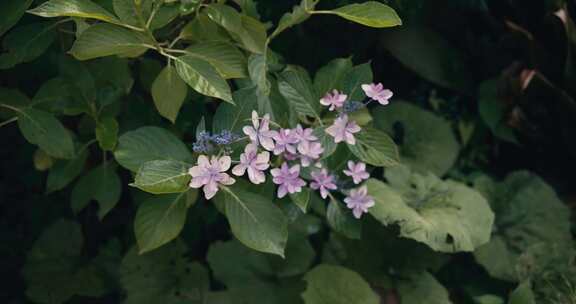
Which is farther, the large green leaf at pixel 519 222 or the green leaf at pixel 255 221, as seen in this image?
the large green leaf at pixel 519 222

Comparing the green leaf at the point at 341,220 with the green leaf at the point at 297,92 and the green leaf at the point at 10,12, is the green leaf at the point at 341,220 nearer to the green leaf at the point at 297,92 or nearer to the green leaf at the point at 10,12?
the green leaf at the point at 297,92

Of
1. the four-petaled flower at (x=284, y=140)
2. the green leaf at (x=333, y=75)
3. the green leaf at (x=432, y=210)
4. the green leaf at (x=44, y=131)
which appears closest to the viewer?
the four-petaled flower at (x=284, y=140)

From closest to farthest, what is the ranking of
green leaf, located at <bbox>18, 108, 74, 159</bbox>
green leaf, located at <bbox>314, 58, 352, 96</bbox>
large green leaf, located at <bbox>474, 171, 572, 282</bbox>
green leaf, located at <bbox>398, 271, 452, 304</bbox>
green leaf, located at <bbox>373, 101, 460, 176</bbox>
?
green leaf, located at <bbox>18, 108, 74, 159</bbox> < green leaf, located at <bbox>314, 58, 352, 96</bbox> < green leaf, located at <bbox>398, 271, 452, 304</bbox> < large green leaf, located at <bbox>474, 171, 572, 282</bbox> < green leaf, located at <bbox>373, 101, 460, 176</bbox>

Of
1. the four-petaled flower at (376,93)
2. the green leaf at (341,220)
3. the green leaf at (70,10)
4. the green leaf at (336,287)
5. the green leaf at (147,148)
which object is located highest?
the green leaf at (70,10)

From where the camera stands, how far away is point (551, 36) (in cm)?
187

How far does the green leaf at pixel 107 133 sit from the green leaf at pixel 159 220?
144mm

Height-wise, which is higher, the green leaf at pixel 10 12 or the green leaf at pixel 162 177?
the green leaf at pixel 10 12

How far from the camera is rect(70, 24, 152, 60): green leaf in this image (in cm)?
105

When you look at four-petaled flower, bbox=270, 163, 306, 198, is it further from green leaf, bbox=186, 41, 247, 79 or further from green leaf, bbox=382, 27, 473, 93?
green leaf, bbox=382, 27, 473, 93

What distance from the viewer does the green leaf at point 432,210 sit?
1454 millimetres

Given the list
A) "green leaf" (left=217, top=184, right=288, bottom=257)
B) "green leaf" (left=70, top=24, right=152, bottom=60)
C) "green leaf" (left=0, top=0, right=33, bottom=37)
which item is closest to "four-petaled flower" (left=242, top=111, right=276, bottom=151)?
"green leaf" (left=217, top=184, right=288, bottom=257)

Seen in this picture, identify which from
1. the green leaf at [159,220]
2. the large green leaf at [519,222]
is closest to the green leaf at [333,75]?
the green leaf at [159,220]

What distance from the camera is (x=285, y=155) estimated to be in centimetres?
123

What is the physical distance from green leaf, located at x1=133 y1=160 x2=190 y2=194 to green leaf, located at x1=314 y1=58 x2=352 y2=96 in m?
0.37
